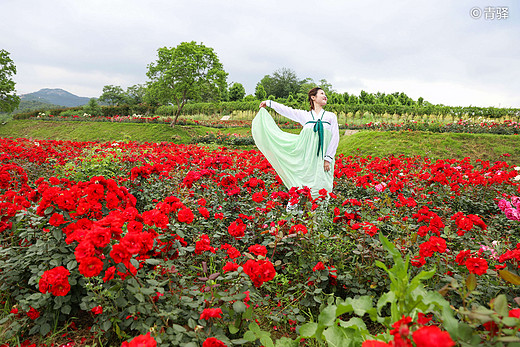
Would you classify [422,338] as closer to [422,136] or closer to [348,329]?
[348,329]

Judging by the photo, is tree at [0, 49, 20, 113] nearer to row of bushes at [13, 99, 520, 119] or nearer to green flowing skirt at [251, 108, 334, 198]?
row of bushes at [13, 99, 520, 119]

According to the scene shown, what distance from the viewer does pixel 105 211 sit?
2.10m

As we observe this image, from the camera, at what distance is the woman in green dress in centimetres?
401

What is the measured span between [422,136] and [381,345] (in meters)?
11.5

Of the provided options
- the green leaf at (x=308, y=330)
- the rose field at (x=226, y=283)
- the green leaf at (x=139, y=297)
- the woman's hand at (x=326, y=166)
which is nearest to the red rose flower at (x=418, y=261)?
the rose field at (x=226, y=283)

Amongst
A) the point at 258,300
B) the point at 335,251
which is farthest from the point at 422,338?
the point at 335,251

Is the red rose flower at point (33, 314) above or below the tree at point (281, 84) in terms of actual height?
below

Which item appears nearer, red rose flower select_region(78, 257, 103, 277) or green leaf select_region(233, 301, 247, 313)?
red rose flower select_region(78, 257, 103, 277)

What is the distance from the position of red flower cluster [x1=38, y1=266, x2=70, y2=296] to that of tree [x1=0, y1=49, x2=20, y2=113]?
3611cm

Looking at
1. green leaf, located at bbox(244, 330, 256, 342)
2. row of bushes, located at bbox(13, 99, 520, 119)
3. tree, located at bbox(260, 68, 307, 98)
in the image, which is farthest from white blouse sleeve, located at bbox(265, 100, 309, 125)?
tree, located at bbox(260, 68, 307, 98)

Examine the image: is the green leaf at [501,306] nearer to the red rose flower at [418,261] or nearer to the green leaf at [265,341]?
the red rose flower at [418,261]

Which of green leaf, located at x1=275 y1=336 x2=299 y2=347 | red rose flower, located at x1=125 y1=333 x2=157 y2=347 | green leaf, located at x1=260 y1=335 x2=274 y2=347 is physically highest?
red rose flower, located at x1=125 y1=333 x2=157 y2=347

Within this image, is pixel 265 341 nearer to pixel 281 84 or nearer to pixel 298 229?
Result: pixel 298 229

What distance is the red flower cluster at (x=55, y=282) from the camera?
1418mm
